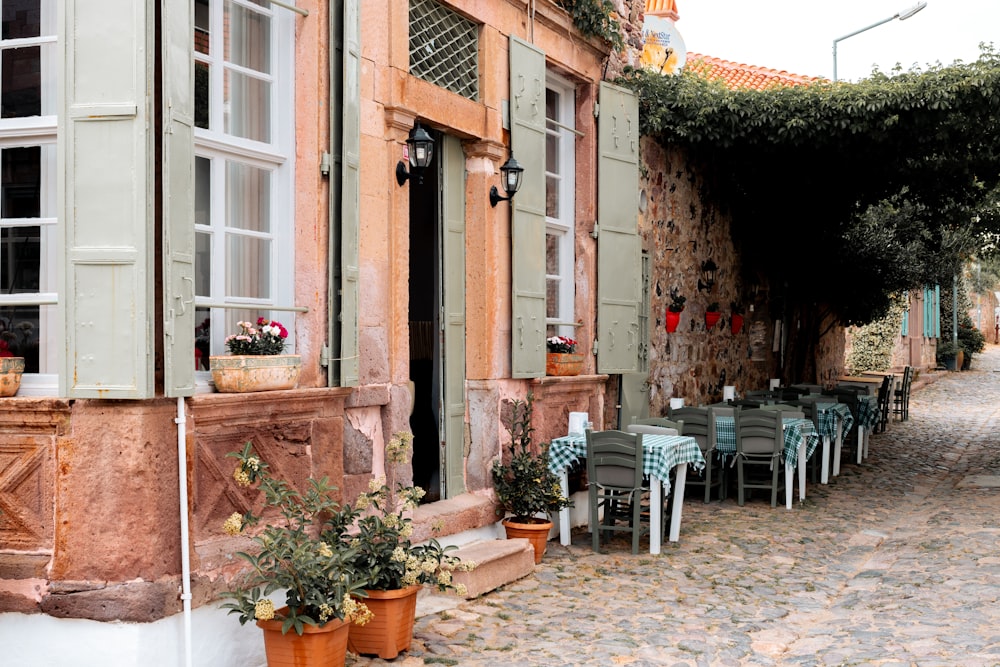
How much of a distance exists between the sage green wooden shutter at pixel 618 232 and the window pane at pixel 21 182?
477 centimetres

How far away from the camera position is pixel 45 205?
430cm

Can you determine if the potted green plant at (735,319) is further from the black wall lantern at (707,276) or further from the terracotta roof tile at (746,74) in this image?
the terracotta roof tile at (746,74)

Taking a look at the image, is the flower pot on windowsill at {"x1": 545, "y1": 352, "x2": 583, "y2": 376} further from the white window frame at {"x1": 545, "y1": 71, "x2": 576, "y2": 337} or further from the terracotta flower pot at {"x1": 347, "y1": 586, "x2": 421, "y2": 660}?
the terracotta flower pot at {"x1": 347, "y1": 586, "x2": 421, "y2": 660}

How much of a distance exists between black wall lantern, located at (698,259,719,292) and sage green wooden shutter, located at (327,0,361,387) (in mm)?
6471

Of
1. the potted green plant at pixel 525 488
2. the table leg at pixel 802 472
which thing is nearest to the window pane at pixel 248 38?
the potted green plant at pixel 525 488

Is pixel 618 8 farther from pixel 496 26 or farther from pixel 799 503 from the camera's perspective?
pixel 799 503

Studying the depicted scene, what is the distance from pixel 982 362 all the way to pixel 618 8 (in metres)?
26.6

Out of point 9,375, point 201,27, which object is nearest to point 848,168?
point 201,27

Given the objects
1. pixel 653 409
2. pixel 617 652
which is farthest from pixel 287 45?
pixel 653 409

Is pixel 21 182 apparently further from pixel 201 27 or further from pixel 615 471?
pixel 615 471

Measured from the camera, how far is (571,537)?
757 cm

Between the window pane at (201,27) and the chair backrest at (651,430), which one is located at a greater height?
the window pane at (201,27)

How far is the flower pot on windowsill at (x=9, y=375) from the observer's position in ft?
13.2

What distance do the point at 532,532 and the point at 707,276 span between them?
5363 mm
